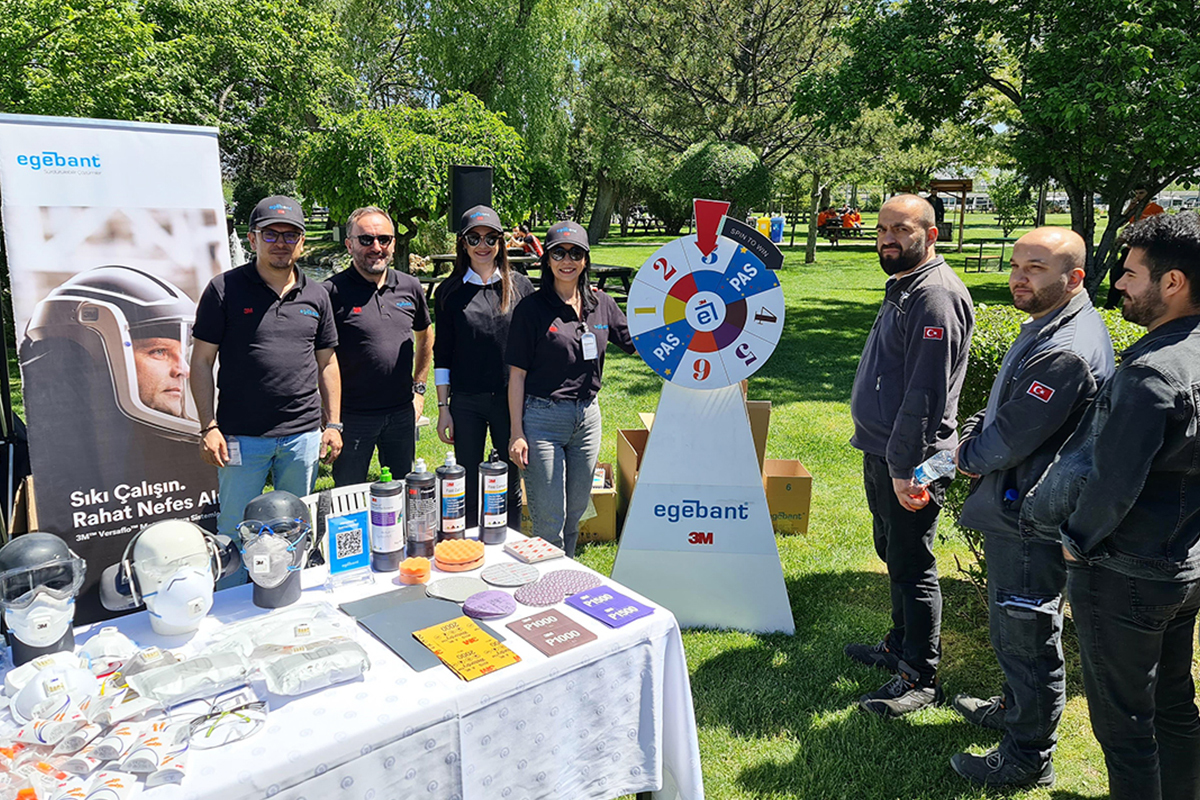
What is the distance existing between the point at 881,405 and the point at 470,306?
1.90m

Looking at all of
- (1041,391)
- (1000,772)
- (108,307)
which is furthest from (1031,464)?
(108,307)

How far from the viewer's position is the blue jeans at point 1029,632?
254 centimetres

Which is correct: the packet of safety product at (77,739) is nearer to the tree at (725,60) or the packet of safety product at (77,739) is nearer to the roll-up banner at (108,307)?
the roll-up banner at (108,307)

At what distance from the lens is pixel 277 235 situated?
3.06m

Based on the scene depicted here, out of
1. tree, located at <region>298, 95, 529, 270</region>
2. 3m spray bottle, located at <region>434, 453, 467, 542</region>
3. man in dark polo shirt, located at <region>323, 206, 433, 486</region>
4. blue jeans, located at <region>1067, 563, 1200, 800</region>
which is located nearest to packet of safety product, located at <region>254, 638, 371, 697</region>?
3m spray bottle, located at <region>434, 453, 467, 542</region>

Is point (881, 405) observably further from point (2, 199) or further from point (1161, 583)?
point (2, 199)

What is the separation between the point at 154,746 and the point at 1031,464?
259cm

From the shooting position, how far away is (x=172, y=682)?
162 centimetres

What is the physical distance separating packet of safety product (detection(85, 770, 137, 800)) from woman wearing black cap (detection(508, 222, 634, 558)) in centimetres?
202

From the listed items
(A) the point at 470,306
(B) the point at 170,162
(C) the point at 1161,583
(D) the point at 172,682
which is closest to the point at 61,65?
(B) the point at 170,162

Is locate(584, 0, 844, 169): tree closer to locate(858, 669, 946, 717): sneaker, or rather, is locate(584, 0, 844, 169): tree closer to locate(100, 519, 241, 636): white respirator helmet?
locate(858, 669, 946, 717): sneaker

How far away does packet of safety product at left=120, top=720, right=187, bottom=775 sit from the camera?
1.42 m

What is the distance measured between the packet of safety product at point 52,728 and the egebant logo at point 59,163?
9.60 feet

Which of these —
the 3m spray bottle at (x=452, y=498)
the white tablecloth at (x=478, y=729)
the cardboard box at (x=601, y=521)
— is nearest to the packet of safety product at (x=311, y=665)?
the white tablecloth at (x=478, y=729)
